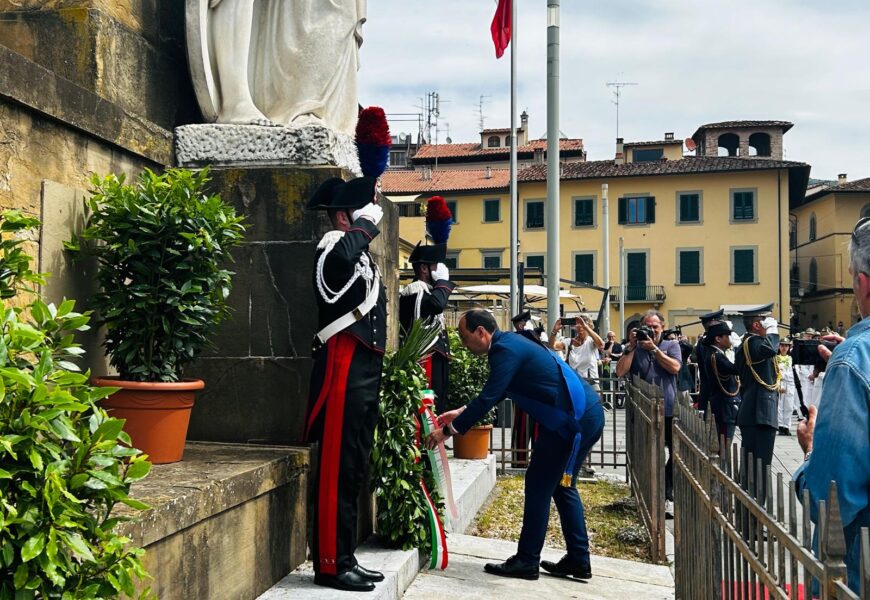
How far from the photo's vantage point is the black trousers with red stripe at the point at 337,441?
4336mm

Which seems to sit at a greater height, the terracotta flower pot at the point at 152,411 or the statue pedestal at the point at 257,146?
the statue pedestal at the point at 257,146

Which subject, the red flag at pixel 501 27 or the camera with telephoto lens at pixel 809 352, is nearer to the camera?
the camera with telephoto lens at pixel 809 352

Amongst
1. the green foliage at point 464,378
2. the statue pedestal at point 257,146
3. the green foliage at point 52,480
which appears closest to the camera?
the green foliage at point 52,480

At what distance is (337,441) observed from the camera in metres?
4.40

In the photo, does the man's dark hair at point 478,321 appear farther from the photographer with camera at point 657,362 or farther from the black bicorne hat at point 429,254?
the photographer with camera at point 657,362

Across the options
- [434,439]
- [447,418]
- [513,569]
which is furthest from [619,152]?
[434,439]

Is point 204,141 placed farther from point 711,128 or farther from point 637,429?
point 711,128

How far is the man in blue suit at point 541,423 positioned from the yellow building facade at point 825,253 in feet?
166

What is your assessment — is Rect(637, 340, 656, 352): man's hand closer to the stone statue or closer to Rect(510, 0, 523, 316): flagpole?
the stone statue

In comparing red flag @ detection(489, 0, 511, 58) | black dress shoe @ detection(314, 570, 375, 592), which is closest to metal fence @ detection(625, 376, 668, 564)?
black dress shoe @ detection(314, 570, 375, 592)

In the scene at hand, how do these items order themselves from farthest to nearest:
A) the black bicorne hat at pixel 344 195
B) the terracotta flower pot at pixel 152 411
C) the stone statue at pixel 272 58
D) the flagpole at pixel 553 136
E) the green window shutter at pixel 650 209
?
the green window shutter at pixel 650 209 → the flagpole at pixel 553 136 → the stone statue at pixel 272 58 → the black bicorne hat at pixel 344 195 → the terracotta flower pot at pixel 152 411

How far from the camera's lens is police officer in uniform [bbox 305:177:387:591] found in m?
4.35

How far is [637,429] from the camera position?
8.77m

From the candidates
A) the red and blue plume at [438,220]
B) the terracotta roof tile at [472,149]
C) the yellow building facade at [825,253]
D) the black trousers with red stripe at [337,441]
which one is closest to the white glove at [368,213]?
the black trousers with red stripe at [337,441]
